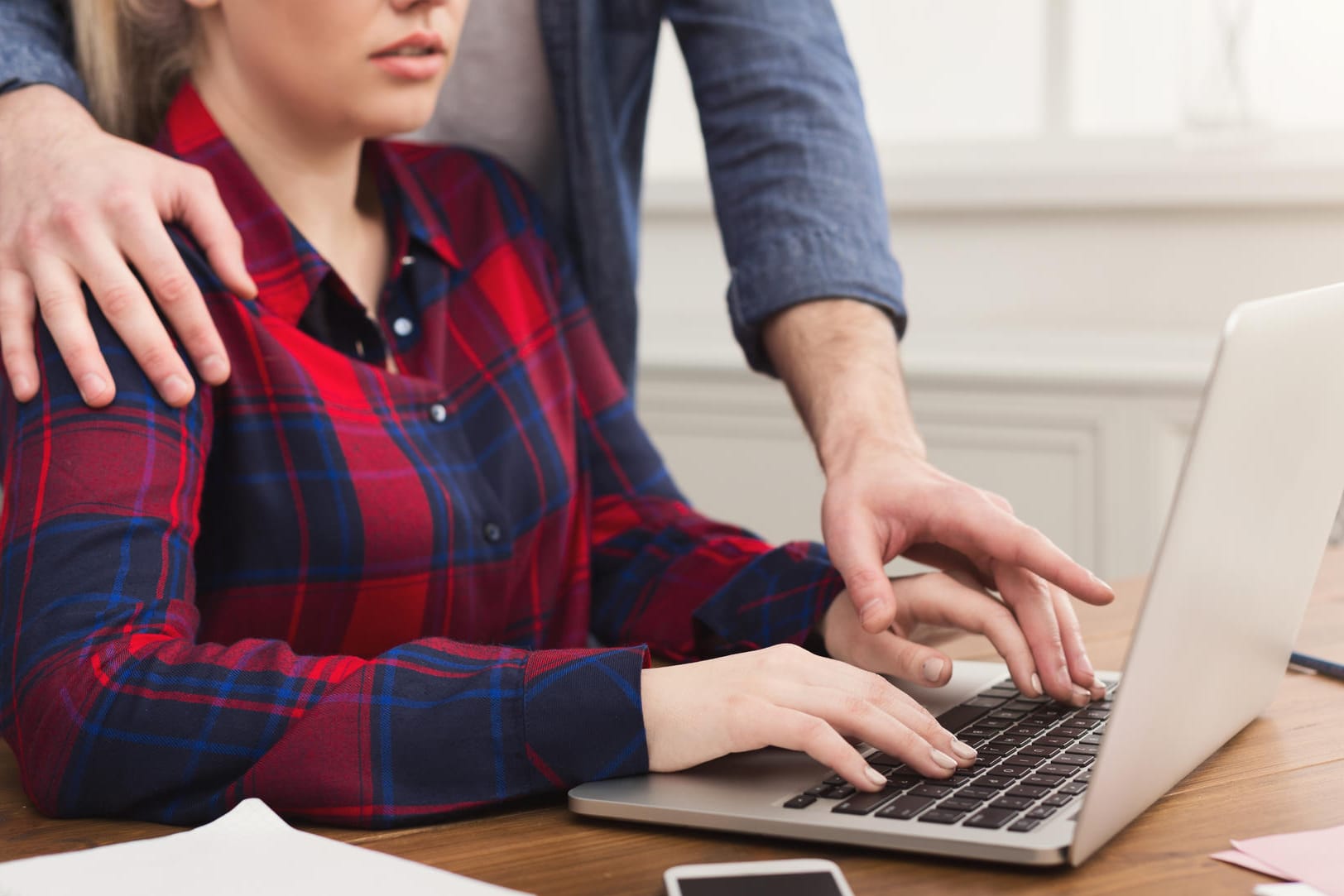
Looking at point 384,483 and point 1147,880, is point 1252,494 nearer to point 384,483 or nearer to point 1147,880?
point 1147,880

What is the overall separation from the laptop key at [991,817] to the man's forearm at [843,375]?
1.35 ft

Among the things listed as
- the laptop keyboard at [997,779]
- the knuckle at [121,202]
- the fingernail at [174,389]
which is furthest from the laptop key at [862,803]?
the knuckle at [121,202]

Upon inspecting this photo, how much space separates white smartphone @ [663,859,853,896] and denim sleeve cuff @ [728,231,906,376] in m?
0.70

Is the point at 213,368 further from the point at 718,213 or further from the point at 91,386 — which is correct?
the point at 718,213

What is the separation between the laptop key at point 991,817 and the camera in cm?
66

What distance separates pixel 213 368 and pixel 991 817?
1.85 ft

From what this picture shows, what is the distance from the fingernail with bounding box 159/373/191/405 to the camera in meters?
0.91

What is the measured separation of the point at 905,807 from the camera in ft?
2.28

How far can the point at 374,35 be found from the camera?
1.10 metres

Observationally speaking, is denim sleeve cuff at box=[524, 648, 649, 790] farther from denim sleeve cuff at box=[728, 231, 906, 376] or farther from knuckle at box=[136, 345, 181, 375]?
denim sleeve cuff at box=[728, 231, 906, 376]

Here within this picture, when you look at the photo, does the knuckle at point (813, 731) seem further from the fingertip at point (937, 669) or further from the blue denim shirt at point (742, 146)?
the blue denim shirt at point (742, 146)

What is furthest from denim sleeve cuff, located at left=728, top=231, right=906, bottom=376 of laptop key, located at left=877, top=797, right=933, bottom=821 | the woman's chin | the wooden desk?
laptop key, located at left=877, top=797, right=933, bottom=821

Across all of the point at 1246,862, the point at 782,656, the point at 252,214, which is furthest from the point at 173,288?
the point at 1246,862

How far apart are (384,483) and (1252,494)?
61 cm
